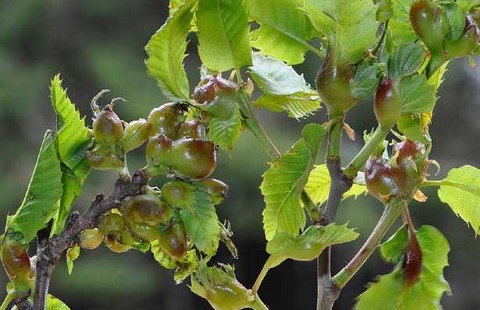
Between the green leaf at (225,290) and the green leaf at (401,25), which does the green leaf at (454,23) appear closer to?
the green leaf at (401,25)

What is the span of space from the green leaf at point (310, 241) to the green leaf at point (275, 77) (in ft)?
0.23

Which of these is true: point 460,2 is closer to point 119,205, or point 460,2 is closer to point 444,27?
point 444,27

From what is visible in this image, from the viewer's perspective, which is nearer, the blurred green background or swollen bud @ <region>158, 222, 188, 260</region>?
swollen bud @ <region>158, 222, 188, 260</region>

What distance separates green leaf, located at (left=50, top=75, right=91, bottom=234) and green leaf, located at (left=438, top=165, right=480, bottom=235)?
15cm

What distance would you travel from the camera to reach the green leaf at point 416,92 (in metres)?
0.30

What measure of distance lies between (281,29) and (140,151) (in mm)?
3573

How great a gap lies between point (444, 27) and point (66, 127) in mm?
151

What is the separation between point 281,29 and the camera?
34cm

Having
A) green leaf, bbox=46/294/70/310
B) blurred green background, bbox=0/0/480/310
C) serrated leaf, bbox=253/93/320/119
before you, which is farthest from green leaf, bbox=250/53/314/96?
blurred green background, bbox=0/0/480/310

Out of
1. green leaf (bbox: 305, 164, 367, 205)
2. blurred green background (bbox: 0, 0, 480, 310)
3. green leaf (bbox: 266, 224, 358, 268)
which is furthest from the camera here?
blurred green background (bbox: 0, 0, 480, 310)

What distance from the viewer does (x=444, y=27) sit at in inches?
12.1

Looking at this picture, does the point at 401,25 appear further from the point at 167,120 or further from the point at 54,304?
the point at 54,304

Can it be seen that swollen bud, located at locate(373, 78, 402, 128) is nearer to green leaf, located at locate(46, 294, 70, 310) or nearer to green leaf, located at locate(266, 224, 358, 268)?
green leaf, located at locate(266, 224, 358, 268)

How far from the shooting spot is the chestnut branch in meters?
0.31
